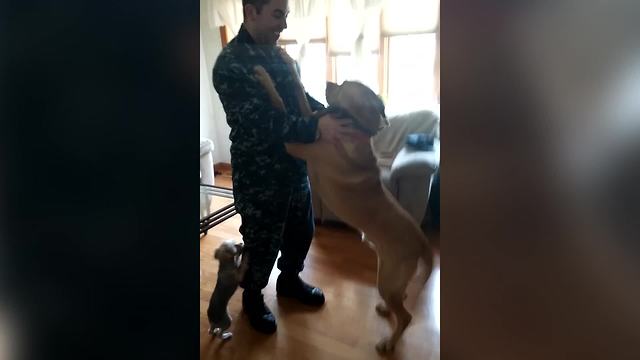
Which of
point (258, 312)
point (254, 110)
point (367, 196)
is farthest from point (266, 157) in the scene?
point (258, 312)

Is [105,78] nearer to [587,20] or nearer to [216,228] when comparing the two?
[216,228]

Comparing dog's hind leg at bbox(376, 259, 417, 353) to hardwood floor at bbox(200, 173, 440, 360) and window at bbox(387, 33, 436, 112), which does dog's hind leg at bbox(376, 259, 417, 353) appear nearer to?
hardwood floor at bbox(200, 173, 440, 360)

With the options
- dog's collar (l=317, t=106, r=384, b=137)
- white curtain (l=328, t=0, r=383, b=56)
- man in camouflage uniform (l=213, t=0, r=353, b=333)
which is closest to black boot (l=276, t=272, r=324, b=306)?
man in camouflage uniform (l=213, t=0, r=353, b=333)

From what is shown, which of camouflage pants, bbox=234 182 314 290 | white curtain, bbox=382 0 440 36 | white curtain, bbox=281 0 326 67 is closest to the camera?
white curtain, bbox=382 0 440 36

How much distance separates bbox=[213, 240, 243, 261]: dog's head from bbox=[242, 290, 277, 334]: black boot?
88 mm

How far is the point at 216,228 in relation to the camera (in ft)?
2.45

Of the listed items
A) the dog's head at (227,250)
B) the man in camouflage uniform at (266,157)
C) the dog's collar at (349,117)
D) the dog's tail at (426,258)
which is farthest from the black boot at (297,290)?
the dog's collar at (349,117)

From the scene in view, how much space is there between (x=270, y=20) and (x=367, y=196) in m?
0.35

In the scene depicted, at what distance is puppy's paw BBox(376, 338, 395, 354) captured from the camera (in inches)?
27.4

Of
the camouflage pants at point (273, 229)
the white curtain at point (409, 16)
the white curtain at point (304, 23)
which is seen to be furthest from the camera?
the camouflage pants at point (273, 229)

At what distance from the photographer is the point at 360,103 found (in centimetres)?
64

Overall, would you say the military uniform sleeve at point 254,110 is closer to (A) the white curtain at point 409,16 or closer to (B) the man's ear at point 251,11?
(B) the man's ear at point 251,11

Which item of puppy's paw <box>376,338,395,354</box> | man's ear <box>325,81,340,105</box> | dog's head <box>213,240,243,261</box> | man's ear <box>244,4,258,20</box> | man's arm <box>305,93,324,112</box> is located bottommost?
puppy's paw <box>376,338,395,354</box>

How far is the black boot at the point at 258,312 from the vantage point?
769 millimetres
